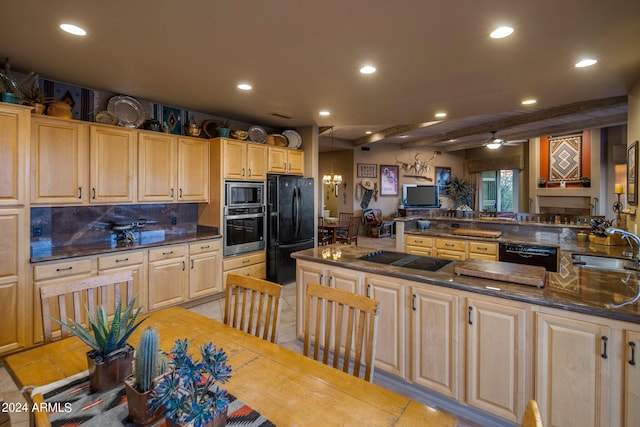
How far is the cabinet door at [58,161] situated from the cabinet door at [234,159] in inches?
59.9

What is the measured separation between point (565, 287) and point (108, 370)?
7.50ft

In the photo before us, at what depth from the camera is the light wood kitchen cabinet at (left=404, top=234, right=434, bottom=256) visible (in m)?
4.42

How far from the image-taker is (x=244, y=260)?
181 inches

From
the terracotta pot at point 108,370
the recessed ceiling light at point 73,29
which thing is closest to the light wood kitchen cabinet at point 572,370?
the terracotta pot at point 108,370

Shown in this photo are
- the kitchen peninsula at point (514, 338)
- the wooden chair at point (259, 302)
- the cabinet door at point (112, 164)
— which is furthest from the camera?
the cabinet door at point (112, 164)

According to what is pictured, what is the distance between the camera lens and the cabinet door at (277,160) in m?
4.90

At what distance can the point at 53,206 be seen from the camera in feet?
10.5

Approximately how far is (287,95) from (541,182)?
8284 mm

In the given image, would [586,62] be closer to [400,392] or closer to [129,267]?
[400,392]

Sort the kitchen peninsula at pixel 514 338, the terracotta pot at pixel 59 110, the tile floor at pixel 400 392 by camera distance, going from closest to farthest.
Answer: the kitchen peninsula at pixel 514 338 → the tile floor at pixel 400 392 → the terracotta pot at pixel 59 110

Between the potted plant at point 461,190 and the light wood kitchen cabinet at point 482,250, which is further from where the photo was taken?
the potted plant at point 461,190

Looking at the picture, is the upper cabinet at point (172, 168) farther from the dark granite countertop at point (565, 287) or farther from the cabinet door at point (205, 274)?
the dark granite countertop at point (565, 287)

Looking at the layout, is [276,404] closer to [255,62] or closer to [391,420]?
[391,420]

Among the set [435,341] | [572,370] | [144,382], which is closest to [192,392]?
[144,382]
